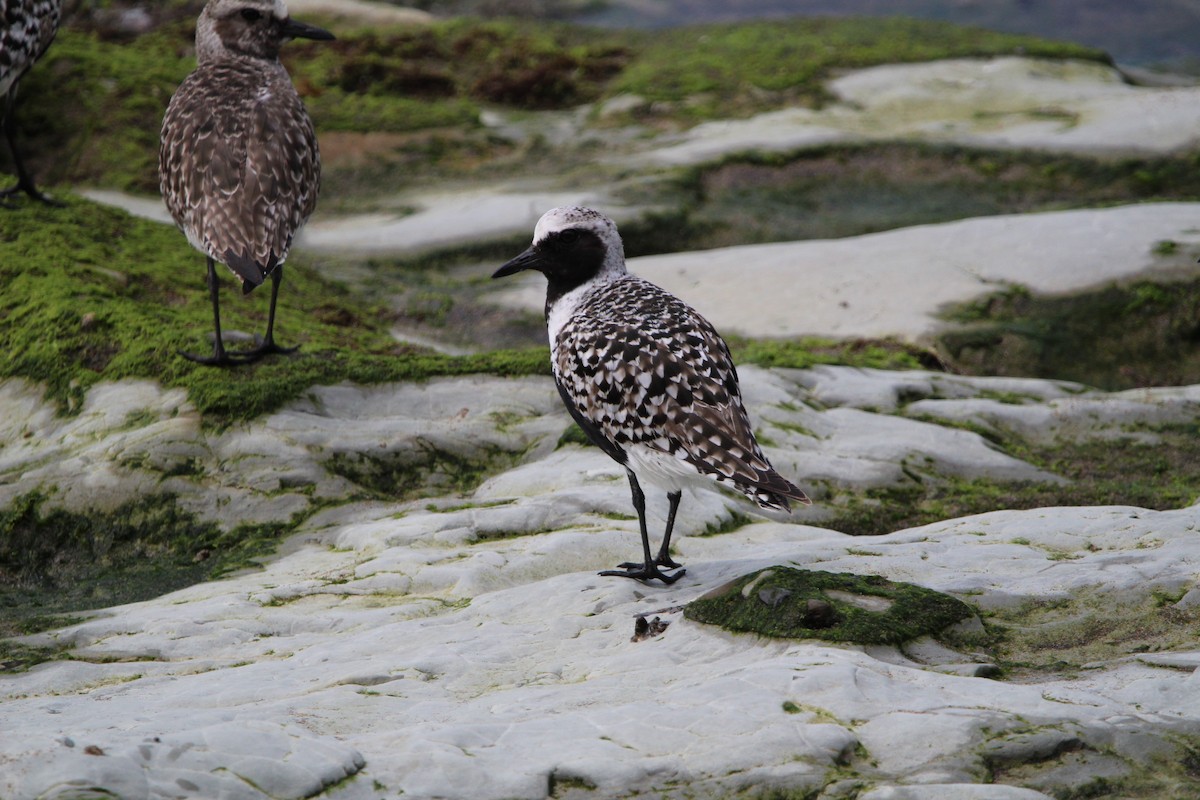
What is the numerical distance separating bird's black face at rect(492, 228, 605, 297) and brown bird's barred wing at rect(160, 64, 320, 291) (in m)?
2.04

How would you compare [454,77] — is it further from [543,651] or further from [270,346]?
[543,651]

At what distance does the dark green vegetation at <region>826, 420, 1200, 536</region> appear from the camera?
7.95 metres

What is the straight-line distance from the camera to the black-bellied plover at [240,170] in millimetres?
8430

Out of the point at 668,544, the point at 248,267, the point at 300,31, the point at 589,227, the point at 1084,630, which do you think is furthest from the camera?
the point at 300,31

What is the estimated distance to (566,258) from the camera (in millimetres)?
7188

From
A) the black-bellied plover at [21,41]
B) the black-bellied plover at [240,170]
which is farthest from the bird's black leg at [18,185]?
the black-bellied plover at [240,170]

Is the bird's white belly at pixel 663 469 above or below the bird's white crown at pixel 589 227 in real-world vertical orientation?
below

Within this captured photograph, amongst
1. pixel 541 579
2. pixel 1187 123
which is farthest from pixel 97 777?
pixel 1187 123

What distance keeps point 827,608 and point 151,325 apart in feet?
20.5

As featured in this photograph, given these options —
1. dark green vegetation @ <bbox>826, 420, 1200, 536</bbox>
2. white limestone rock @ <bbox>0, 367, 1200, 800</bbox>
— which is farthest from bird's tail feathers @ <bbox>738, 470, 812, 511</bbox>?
dark green vegetation @ <bbox>826, 420, 1200, 536</bbox>

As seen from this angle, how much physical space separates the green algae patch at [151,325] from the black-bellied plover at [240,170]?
0.41 metres

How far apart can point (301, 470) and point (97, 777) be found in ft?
14.8

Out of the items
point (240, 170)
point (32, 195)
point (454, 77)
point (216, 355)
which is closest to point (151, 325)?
point (216, 355)

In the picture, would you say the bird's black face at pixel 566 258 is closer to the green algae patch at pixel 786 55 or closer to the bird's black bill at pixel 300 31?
the bird's black bill at pixel 300 31
